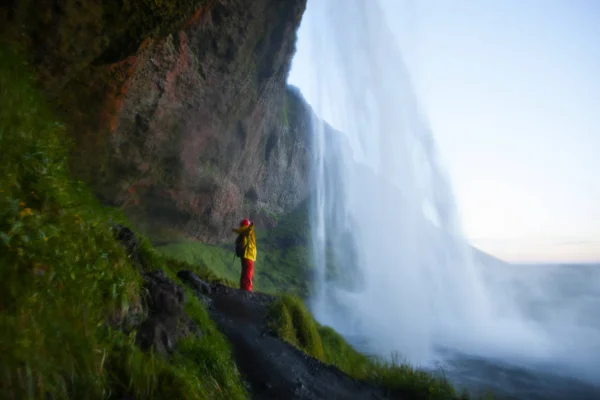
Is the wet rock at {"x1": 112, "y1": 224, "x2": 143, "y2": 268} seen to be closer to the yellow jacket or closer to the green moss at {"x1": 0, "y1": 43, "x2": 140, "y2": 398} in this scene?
the green moss at {"x1": 0, "y1": 43, "x2": 140, "y2": 398}

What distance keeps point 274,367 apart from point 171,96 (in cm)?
1003

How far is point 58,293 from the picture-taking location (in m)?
2.47

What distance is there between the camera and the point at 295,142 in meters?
35.8

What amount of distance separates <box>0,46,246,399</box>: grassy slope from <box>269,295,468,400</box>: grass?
9.41ft

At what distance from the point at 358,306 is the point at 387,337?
7.81 metres

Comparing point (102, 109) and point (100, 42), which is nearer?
point (100, 42)

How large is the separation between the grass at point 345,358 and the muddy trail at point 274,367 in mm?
344

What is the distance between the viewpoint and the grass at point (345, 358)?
5477 millimetres

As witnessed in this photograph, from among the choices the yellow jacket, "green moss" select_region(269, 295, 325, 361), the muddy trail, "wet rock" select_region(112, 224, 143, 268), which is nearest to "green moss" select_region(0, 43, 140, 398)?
"wet rock" select_region(112, 224, 143, 268)

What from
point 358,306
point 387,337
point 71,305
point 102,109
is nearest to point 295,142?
point 358,306

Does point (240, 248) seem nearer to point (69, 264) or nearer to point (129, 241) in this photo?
point (129, 241)

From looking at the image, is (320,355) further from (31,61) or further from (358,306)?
(358,306)

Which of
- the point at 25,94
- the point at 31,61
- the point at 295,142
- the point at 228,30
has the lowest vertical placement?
the point at 25,94

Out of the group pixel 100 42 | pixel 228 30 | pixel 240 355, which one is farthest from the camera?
pixel 228 30
